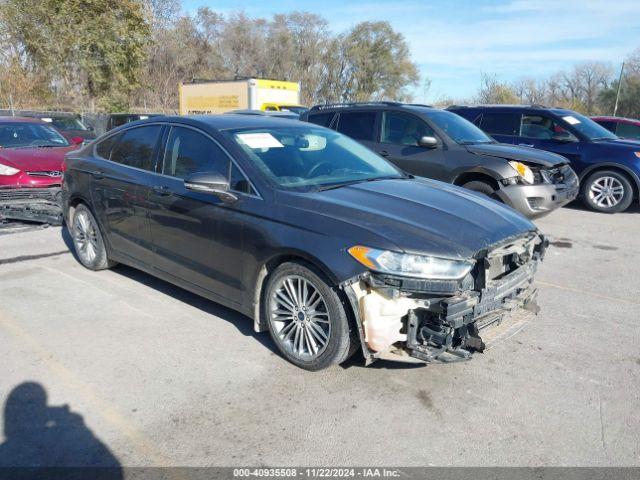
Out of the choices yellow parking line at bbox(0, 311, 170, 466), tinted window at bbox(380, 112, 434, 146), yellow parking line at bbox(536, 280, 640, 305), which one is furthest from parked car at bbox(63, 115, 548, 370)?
tinted window at bbox(380, 112, 434, 146)

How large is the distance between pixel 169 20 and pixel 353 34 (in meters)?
15.3

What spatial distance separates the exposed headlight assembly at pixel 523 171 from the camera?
7520 mm

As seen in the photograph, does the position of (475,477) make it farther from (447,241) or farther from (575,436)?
(447,241)

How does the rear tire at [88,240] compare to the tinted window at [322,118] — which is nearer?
the rear tire at [88,240]

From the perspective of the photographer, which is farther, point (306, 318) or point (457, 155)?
point (457, 155)

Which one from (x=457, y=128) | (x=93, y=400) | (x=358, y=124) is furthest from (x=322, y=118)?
(x=93, y=400)

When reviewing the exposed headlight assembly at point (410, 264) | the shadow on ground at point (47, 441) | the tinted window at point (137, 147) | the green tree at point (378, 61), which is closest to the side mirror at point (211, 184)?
the tinted window at point (137, 147)

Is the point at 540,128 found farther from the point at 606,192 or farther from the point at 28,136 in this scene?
the point at 28,136

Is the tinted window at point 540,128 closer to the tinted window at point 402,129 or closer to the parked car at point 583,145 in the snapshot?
the parked car at point 583,145

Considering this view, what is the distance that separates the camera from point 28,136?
30.2ft

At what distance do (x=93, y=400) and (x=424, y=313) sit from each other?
210 centimetres

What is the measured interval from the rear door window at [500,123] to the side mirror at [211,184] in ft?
25.8

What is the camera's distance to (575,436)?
10.1ft

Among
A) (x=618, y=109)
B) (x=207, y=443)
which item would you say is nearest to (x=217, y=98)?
(x=207, y=443)
